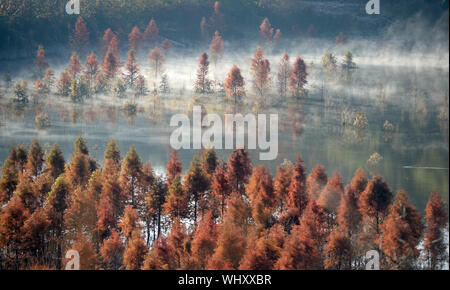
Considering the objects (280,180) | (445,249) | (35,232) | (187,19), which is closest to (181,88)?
(187,19)

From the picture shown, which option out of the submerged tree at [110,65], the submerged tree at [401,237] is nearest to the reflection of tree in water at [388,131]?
the submerged tree at [401,237]

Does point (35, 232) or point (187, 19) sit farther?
point (187, 19)

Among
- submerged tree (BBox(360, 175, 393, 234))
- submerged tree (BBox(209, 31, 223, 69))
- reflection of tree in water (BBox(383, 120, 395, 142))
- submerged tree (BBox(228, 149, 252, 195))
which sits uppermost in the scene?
submerged tree (BBox(209, 31, 223, 69))

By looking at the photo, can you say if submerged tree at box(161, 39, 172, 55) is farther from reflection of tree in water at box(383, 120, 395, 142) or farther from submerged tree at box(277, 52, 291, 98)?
reflection of tree in water at box(383, 120, 395, 142)

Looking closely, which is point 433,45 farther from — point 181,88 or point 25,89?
point 25,89

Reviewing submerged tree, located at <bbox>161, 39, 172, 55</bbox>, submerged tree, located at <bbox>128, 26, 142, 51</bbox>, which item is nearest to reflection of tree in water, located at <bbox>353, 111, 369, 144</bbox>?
submerged tree, located at <bbox>161, 39, 172, 55</bbox>

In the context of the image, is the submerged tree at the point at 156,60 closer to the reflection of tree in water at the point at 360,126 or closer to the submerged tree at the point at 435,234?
the reflection of tree in water at the point at 360,126
